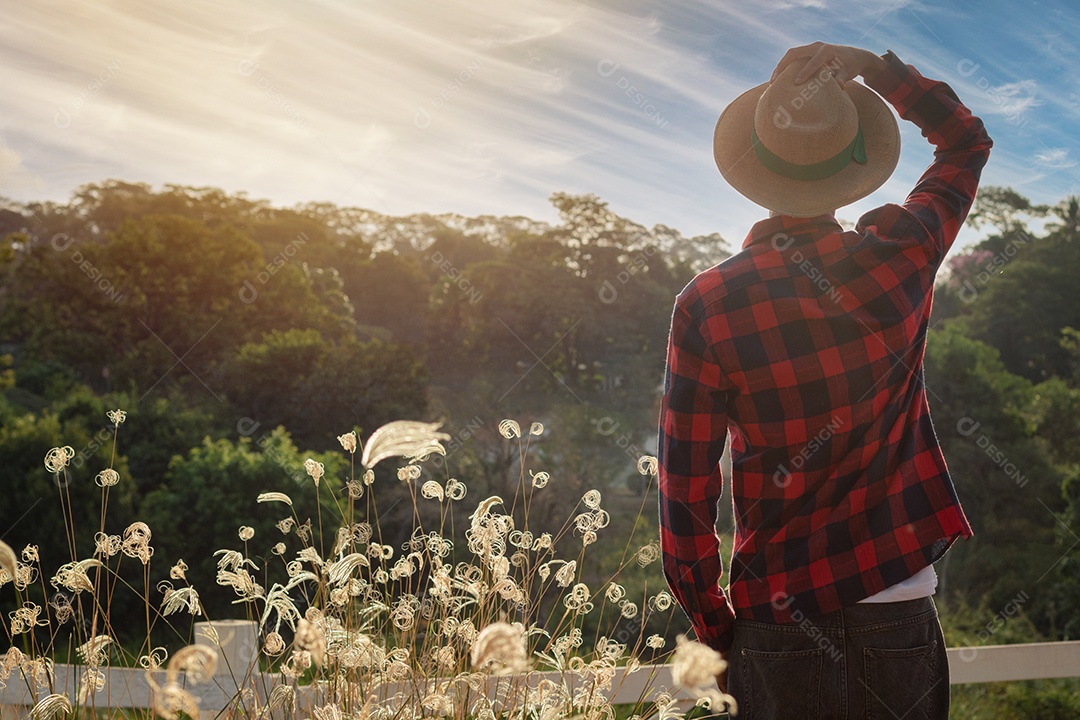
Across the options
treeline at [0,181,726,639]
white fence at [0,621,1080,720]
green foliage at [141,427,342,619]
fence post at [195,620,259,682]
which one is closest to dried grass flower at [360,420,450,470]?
white fence at [0,621,1080,720]

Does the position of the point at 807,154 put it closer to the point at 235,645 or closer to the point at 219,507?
the point at 235,645

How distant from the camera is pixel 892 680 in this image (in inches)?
48.1

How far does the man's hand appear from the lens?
1371mm

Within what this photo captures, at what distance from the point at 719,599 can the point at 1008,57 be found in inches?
341

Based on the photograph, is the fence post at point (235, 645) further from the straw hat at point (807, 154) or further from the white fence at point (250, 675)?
the straw hat at point (807, 154)

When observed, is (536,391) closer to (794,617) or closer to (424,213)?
(424,213)

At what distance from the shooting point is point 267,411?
11.6 m

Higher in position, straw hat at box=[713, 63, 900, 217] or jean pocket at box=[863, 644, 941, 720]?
straw hat at box=[713, 63, 900, 217]

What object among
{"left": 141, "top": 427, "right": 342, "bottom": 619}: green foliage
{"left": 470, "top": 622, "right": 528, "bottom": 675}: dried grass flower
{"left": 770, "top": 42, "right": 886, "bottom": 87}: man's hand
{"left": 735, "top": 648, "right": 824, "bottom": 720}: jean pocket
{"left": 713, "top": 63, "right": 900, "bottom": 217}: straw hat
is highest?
{"left": 770, "top": 42, "right": 886, "bottom": 87}: man's hand

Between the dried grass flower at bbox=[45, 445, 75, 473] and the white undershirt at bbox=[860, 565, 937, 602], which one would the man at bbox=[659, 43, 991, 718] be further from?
the dried grass flower at bbox=[45, 445, 75, 473]

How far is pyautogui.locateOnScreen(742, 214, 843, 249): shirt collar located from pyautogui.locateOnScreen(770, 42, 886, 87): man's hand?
218 mm

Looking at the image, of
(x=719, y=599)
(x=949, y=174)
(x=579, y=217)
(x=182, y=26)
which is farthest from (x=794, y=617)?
(x=579, y=217)

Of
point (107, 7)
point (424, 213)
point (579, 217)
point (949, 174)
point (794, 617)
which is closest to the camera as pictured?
point (794, 617)

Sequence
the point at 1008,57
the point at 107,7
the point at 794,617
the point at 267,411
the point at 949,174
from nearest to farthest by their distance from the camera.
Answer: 1. the point at 794,617
2. the point at 949,174
3. the point at 1008,57
4. the point at 107,7
5. the point at 267,411
